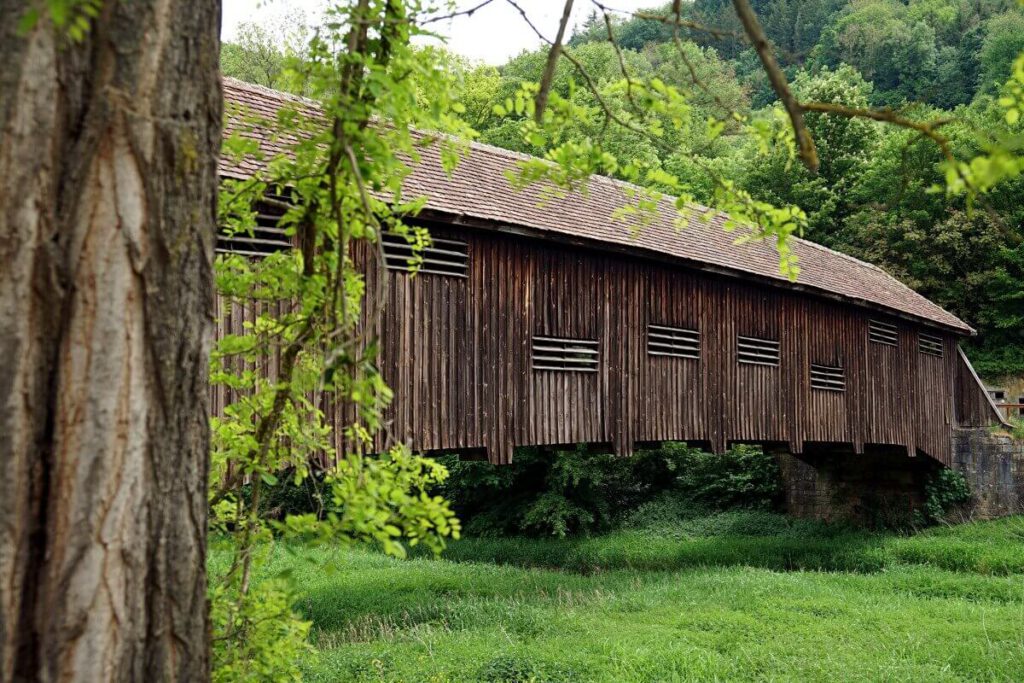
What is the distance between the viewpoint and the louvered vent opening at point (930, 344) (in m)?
17.2

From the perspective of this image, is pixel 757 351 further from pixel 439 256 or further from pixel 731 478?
pixel 731 478

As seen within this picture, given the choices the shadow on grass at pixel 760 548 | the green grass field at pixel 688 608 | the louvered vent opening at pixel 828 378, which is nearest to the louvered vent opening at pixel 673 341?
the louvered vent opening at pixel 828 378

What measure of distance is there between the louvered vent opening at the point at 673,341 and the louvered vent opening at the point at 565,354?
1099 mm

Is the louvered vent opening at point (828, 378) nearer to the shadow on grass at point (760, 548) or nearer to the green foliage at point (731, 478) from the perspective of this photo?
the shadow on grass at point (760, 548)

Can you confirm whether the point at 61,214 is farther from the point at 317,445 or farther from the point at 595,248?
the point at 595,248

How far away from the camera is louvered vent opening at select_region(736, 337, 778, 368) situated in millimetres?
12680

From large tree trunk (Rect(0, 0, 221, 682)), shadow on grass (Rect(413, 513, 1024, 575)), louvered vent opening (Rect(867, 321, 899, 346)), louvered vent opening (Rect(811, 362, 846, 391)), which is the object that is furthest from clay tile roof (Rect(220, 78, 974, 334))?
large tree trunk (Rect(0, 0, 221, 682))

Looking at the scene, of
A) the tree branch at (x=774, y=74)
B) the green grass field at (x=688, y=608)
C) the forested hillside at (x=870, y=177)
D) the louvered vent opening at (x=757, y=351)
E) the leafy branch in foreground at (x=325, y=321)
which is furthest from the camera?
the forested hillside at (x=870, y=177)

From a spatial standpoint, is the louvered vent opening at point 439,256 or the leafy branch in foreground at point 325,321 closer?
the leafy branch in foreground at point 325,321

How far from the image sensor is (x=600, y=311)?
10602 millimetres

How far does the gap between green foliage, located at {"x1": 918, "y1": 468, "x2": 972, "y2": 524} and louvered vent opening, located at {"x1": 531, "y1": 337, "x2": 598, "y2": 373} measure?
1040 centimetres

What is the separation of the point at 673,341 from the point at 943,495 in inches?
362

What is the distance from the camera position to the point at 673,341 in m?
11.7

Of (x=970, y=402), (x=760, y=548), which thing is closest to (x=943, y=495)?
(x=970, y=402)
